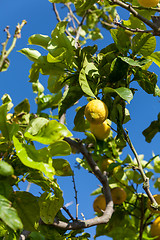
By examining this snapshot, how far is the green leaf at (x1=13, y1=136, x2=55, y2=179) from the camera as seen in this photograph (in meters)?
0.70

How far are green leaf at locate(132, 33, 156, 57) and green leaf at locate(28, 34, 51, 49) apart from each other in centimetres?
35

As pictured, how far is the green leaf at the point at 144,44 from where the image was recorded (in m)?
1.04

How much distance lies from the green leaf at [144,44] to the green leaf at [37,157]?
58 cm

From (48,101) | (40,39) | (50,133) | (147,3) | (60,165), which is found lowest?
(60,165)

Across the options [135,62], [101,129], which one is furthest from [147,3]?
[101,129]

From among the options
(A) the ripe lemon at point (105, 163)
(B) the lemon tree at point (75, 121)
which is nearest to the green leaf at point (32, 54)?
(B) the lemon tree at point (75, 121)

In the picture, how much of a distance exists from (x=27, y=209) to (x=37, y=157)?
215 millimetres

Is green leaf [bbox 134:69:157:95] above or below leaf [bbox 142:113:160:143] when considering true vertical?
above

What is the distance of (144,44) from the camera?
3.49 ft

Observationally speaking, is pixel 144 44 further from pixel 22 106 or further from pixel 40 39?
pixel 22 106

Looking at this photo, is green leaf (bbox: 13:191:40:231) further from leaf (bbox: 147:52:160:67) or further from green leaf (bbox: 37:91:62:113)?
green leaf (bbox: 37:91:62:113)

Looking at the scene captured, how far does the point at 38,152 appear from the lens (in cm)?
73

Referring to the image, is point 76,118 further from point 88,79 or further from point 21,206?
point 21,206

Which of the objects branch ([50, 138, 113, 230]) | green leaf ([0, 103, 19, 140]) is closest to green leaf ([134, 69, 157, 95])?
branch ([50, 138, 113, 230])
